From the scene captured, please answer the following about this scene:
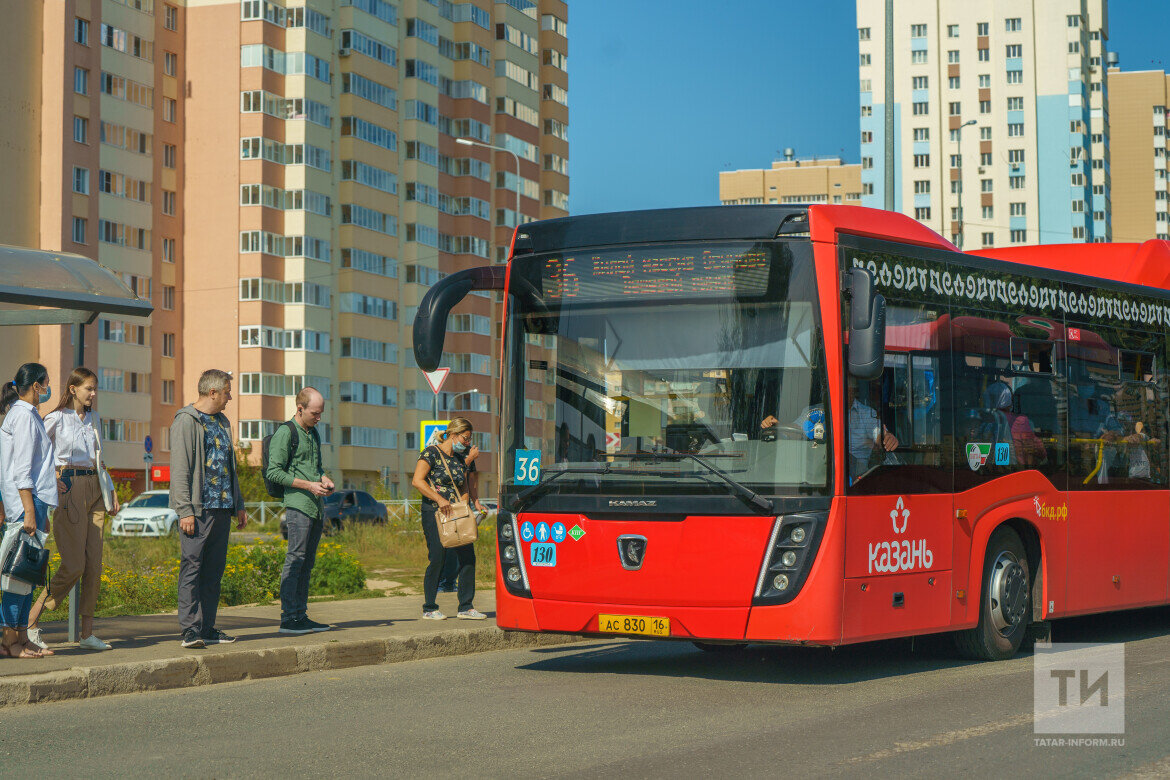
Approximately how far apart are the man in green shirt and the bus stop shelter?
1.50 meters

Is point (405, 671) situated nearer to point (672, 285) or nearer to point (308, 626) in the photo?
point (308, 626)

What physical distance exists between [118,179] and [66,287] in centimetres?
6349

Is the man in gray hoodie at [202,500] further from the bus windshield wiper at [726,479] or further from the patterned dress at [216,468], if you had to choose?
the bus windshield wiper at [726,479]

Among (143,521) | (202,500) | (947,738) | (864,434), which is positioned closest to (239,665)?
(202,500)

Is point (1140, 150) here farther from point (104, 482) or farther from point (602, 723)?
point (602, 723)

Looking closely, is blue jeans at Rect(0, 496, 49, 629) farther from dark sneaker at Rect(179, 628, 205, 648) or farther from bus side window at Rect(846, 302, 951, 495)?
bus side window at Rect(846, 302, 951, 495)

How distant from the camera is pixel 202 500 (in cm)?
1104

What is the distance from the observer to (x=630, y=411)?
394 inches

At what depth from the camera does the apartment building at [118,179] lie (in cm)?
6594

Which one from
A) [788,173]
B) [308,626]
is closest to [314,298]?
[308,626]

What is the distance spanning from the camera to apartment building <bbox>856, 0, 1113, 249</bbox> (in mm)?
119062

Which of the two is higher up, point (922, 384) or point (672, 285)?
point (672, 285)

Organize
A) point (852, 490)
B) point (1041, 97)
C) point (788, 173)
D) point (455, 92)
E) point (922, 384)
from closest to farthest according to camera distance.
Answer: point (852, 490), point (922, 384), point (455, 92), point (1041, 97), point (788, 173)

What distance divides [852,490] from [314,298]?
221ft
